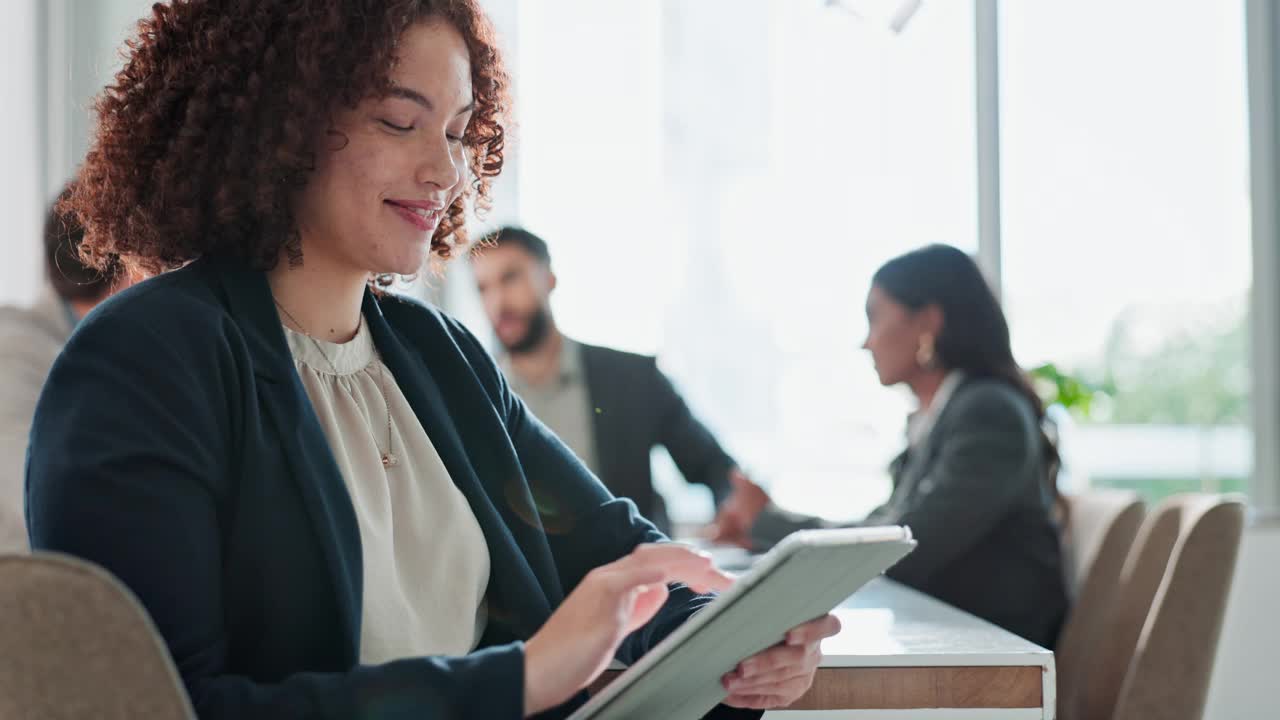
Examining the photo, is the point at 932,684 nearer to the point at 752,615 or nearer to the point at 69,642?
the point at 752,615

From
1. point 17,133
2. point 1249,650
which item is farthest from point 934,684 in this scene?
point 17,133

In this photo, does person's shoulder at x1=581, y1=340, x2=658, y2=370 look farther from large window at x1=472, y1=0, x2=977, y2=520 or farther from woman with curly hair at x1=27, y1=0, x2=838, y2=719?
woman with curly hair at x1=27, y1=0, x2=838, y2=719

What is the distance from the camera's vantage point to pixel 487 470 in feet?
3.99

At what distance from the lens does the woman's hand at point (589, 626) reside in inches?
34.2

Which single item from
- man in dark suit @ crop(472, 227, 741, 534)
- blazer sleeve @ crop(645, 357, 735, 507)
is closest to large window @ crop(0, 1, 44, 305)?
man in dark suit @ crop(472, 227, 741, 534)

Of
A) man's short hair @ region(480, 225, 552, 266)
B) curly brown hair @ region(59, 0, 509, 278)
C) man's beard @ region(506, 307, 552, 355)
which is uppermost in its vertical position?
man's short hair @ region(480, 225, 552, 266)

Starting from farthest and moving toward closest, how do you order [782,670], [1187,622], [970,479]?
[970,479] < [1187,622] < [782,670]

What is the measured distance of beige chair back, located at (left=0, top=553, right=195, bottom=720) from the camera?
0.71m

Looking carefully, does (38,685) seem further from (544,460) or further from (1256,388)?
(1256,388)

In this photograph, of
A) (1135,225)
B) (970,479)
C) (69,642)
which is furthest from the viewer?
(1135,225)

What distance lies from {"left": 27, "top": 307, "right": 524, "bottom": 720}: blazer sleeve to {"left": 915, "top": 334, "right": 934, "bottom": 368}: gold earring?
2325 mm

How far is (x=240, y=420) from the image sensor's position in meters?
0.97

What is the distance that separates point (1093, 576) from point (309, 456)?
1969 millimetres

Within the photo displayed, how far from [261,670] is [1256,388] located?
4.06 meters
